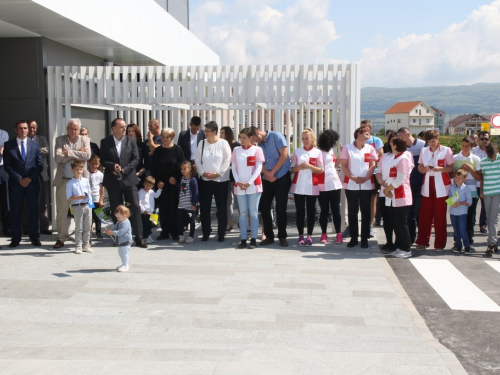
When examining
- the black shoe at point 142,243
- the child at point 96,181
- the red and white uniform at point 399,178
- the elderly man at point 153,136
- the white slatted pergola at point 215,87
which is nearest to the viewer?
the red and white uniform at point 399,178

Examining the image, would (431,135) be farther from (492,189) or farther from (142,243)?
(142,243)

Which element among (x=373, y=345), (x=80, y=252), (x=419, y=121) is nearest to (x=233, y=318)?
(x=373, y=345)

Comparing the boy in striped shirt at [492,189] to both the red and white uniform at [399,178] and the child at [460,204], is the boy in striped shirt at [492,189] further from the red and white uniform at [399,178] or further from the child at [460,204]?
the red and white uniform at [399,178]

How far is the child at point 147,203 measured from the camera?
10.1 metres

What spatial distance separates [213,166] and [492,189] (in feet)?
14.0

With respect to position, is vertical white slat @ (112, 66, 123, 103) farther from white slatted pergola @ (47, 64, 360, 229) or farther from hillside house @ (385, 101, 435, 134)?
hillside house @ (385, 101, 435, 134)

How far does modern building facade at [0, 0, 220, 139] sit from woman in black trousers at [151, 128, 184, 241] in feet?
8.17

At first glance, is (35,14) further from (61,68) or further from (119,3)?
(119,3)

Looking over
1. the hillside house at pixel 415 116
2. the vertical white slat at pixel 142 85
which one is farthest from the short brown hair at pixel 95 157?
the hillside house at pixel 415 116

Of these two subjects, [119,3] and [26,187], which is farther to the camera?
[119,3]

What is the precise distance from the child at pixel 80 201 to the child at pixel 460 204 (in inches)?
213

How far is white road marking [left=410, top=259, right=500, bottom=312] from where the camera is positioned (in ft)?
22.2

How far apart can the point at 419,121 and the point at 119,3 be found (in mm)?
189586

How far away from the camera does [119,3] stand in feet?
42.0
